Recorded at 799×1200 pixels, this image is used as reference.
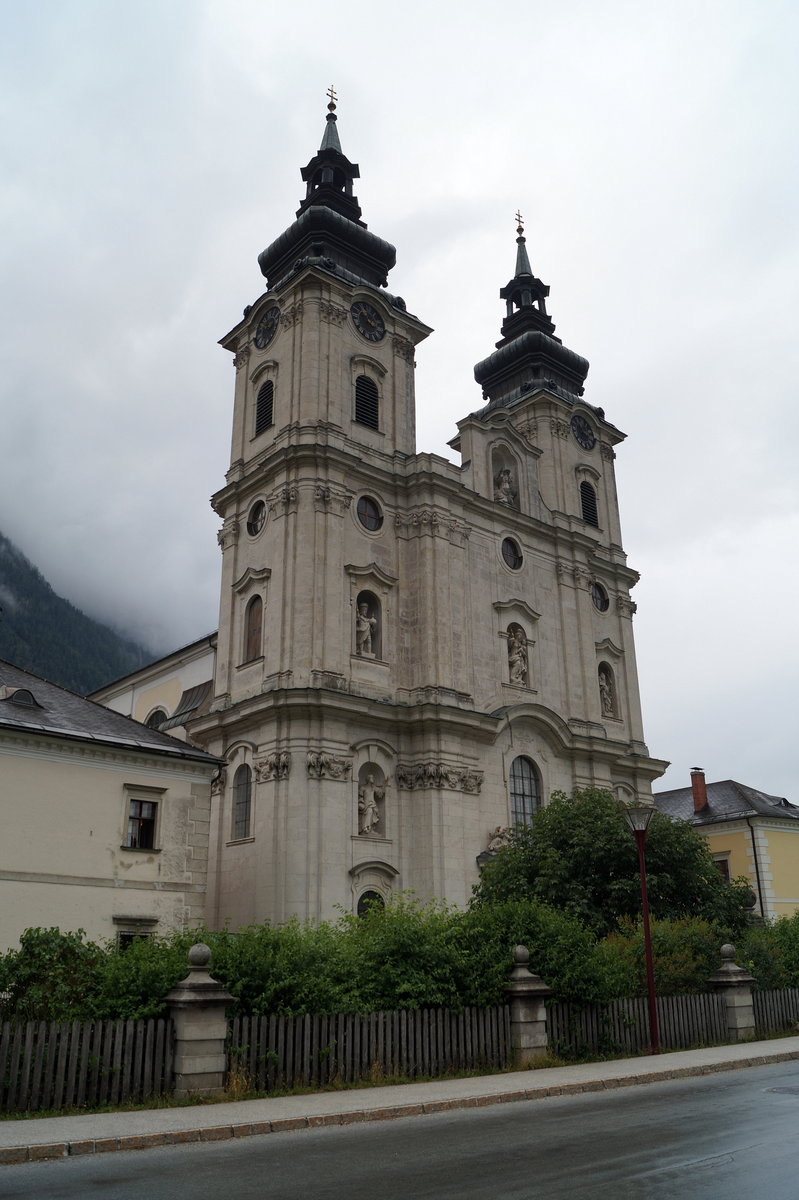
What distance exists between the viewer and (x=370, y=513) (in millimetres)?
39531

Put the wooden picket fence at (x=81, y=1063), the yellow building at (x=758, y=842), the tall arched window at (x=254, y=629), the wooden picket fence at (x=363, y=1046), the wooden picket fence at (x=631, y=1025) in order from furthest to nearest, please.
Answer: the yellow building at (x=758, y=842)
the tall arched window at (x=254, y=629)
the wooden picket fence at (x=631, y=1025)
the wooden picket fence at (x=363, y=1046)
the wooden picket fence at (x=81, y=1063)

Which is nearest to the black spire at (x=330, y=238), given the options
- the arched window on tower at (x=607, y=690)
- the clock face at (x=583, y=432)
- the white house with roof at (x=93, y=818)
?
the clock face at (x=583, y=432)

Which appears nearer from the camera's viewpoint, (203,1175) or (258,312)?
(203,1175)

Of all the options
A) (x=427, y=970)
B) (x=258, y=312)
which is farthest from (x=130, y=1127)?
(x=258, y=312)

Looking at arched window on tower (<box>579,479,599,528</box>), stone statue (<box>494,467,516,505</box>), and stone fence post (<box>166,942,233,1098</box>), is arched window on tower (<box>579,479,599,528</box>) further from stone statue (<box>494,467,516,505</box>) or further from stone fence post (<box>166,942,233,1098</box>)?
stone fence post (<box>166,942,233,1098</box>)

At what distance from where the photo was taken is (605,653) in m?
47.0

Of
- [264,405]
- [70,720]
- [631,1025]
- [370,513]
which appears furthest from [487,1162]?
[264,405]

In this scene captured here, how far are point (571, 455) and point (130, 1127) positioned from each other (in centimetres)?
4217

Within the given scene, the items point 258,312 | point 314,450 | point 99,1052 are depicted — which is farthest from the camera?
point 258,312

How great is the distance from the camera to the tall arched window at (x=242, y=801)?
34906 mm

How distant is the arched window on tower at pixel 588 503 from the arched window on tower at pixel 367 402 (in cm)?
1303

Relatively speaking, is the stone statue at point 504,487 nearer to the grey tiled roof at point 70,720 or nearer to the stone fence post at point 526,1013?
the grey tiled roof at point 70,720

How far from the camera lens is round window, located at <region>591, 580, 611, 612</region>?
48.2 m

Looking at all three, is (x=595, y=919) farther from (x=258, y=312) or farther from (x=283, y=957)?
(x=258, y=312)
